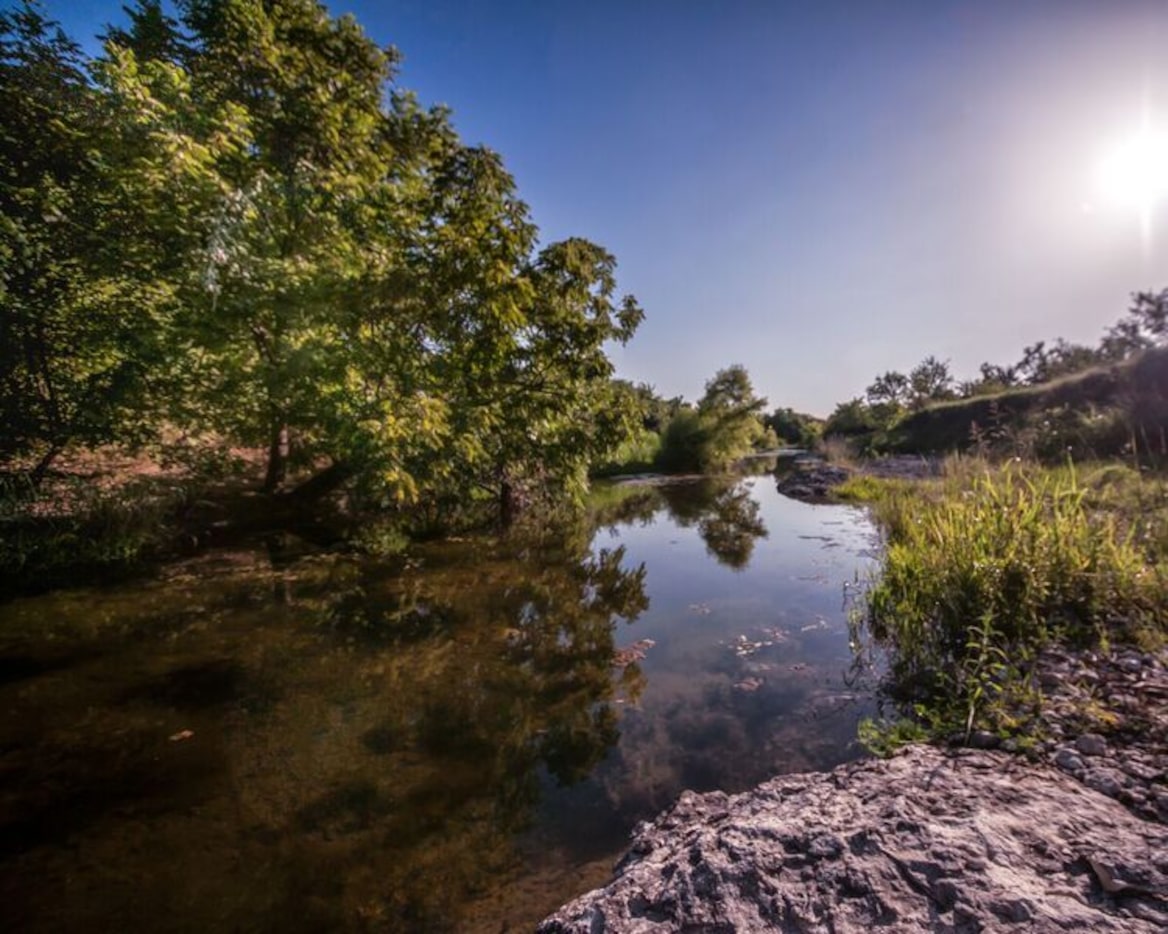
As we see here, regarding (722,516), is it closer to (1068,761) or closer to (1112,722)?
(1112,722)

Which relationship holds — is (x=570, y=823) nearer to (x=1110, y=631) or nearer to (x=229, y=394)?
(x=1110, y=631)

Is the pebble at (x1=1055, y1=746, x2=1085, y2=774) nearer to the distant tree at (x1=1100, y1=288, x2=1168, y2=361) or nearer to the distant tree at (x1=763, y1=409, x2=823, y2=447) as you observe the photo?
the distant tree at (x1=1100, y1=288, x2=1168, y2=361)

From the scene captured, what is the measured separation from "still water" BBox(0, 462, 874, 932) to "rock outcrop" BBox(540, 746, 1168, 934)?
781mm

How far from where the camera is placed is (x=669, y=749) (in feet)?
10.4

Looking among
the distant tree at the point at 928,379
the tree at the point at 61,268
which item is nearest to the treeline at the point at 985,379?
the distant tree at the point at 928,379

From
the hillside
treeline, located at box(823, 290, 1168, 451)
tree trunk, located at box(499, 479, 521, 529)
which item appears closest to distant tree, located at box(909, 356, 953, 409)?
treeline, located at box(823, 290, 1168, 451)

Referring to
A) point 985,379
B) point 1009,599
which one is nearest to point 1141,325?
point 985,379

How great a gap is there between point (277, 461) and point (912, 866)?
11586 mm

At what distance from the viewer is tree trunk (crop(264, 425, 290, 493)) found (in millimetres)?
9578

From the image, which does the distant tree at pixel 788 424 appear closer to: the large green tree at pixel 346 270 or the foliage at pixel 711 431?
the foliage at pixel 711 431

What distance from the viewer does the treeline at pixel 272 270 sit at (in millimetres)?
6344

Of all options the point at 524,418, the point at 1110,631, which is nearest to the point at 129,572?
the point at 524,418

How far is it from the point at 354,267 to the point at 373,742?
789cm

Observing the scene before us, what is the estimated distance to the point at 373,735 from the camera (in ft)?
10.6
